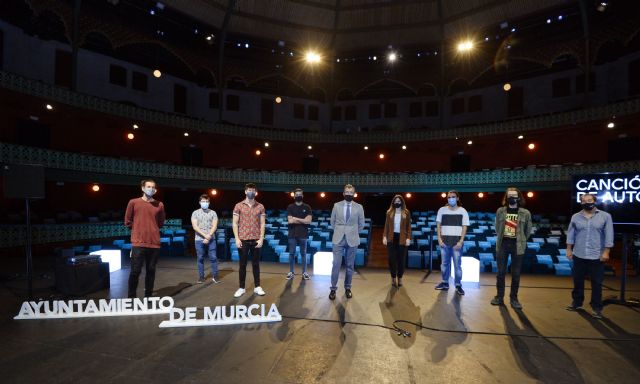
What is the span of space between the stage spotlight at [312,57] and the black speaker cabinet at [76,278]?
1922 cm

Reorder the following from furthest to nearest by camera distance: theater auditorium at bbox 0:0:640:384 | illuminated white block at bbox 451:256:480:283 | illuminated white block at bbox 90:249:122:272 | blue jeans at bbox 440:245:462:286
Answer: illuminated white block at bbox 90:249:122:272 → illuminated white block at bbox 451:256:480:283 → blue jeans at bbox 440:245:462:286 → theater auditorium at bbox 0:0:640:384

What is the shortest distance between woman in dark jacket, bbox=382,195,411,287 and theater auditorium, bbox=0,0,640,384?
47 mm

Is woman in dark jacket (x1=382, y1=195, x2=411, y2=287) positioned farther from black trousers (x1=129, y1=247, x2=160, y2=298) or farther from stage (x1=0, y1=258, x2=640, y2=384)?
black trousers (x1=129, y1=247, x2=160, y2=298)

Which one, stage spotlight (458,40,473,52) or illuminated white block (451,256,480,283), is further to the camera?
stage spotlight (458,40,473,52)

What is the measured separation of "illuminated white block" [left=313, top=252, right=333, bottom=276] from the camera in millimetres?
6766

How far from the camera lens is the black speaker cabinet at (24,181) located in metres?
4.73

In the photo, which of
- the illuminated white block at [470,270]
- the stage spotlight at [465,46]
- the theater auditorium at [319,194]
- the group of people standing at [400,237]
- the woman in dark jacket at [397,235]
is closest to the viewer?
the theater auditorium at [319,194]

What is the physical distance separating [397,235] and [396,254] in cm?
41

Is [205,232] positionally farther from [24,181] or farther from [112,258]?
[24,181]

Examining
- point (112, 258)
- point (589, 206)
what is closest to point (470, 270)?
point (589, 206)

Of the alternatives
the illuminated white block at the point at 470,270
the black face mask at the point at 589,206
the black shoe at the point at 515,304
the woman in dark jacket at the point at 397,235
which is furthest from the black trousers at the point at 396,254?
the black face mask at the point at 589,206

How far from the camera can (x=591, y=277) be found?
4.56 metres

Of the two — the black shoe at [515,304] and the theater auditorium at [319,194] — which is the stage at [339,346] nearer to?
the theater auditorium at [319,194]

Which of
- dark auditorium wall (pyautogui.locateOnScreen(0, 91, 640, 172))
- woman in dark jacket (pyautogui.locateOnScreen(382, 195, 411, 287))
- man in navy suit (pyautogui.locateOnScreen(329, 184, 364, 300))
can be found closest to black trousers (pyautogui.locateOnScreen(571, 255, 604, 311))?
woman in dark jacket (pyautogui.locateOnScreen(382, 195, 411, 287))
